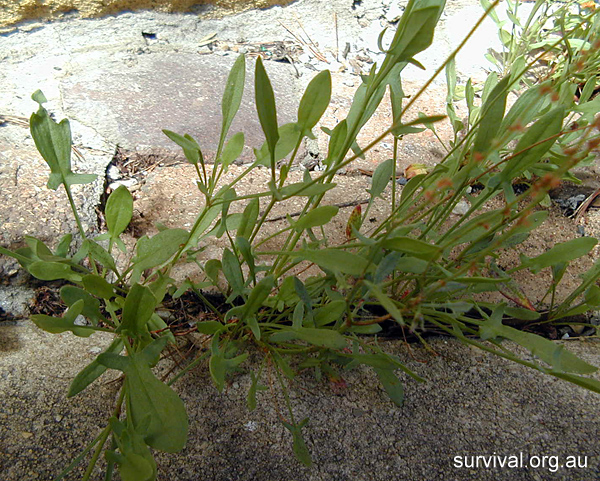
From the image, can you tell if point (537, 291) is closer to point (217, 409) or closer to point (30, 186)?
point (217, 409)

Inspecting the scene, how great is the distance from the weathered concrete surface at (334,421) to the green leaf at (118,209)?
21 centimetres

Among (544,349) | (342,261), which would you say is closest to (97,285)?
(342,261)

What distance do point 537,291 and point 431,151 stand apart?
19.2 inches

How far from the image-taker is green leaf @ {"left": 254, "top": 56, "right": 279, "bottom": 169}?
0.59 m

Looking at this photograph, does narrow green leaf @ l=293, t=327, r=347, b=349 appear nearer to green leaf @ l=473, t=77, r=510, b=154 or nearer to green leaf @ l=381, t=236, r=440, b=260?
green leaf @ l=381, t=236, r=440, b=260

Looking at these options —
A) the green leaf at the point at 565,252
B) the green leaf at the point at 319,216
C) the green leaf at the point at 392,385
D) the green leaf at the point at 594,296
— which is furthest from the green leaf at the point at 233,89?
the green leaf at the point at 594,296

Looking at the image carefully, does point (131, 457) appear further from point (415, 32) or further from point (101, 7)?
point (101, 7)

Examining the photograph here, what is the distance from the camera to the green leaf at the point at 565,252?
822 mm

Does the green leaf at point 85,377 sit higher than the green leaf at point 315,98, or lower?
lower

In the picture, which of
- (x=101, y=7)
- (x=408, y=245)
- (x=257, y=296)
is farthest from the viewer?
(x=101, y=7)

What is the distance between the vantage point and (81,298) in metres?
0.71

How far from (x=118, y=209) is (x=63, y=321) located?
252 mm

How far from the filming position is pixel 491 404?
0.86 meters

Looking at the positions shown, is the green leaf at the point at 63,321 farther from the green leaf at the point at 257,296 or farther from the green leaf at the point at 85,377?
the green leaf at the point at 257,296
